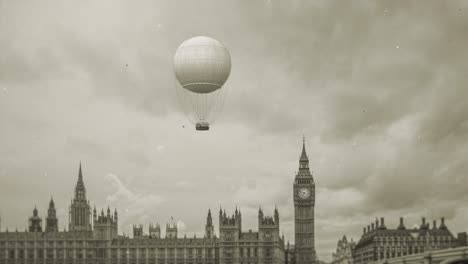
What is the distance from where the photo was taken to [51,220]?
12656cm

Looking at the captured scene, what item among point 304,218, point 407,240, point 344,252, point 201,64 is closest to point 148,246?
point 304,218

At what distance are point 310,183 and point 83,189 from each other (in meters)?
37.1

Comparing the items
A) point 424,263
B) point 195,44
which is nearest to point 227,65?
point 195,44

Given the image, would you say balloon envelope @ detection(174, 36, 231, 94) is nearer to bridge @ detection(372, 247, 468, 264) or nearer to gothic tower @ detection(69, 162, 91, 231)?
bridge @ detection(372, 247, 468, 264)

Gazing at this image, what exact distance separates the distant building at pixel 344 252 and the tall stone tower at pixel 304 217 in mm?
26425

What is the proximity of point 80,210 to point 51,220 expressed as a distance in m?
5.65

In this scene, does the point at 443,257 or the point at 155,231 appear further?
the point at 155,231

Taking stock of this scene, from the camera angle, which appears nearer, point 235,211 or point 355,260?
point 235,211

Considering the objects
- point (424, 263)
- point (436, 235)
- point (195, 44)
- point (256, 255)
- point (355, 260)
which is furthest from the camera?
point (355, 260)

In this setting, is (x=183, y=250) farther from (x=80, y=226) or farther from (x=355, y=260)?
(x=355, y=260)

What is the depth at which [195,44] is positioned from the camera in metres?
45.1

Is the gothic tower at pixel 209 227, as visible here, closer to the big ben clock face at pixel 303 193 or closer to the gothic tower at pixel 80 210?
the big ben clock face at pixel 303 193

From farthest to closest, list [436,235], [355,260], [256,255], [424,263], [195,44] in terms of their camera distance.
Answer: [355,260] < [436,235] < [256,255] < [424,263] < [195,44]

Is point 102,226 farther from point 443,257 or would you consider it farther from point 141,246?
point 443,257
